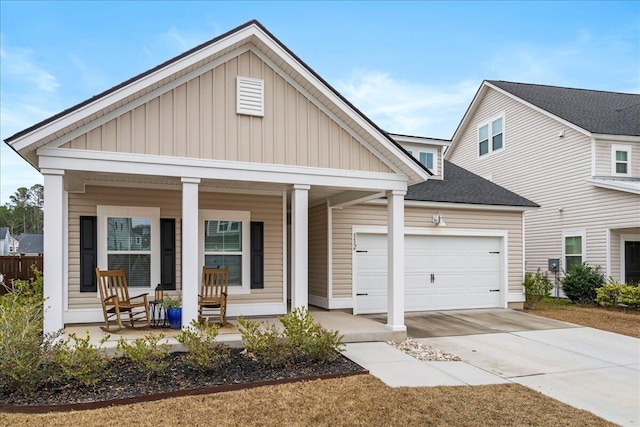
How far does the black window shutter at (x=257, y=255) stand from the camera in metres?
9.20

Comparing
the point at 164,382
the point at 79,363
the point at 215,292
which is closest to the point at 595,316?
the point at 215,292

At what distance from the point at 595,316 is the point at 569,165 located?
18.3ft

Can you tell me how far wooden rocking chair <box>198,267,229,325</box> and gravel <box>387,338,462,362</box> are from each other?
9.26 feet

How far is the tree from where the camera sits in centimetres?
5631

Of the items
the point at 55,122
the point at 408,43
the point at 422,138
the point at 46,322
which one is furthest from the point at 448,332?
the point at 408,43

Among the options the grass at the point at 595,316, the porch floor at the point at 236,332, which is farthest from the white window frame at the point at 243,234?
the grass at the point at 595,316

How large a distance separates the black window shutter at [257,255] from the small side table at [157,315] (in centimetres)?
178

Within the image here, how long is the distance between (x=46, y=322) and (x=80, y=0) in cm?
1091

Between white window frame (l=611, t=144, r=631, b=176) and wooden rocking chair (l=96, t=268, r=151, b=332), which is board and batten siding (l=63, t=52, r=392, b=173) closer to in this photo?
wooden rocking chair (l=96, t=268, r=151, b=332)

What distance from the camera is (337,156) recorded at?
7691 mm

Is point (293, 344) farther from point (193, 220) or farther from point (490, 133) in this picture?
point (490, 133)

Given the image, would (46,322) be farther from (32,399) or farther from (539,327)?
(539,327)

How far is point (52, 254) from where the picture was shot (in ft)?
20.3

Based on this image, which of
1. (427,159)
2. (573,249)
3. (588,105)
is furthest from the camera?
(588,105)
